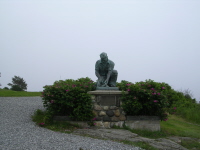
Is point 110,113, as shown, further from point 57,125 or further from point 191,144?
point 191,144

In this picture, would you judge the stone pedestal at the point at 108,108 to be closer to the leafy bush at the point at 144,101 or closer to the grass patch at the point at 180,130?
the leafy bush at the point at 144,101

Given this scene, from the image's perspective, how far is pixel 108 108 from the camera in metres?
6.89

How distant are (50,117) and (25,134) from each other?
143cm

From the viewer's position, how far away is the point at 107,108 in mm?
6887

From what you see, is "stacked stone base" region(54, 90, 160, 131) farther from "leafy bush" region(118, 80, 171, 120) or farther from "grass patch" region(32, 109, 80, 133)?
"grass patch" region(32, 109, 80, 133)

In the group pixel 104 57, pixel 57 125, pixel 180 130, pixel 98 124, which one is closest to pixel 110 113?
pixel 98 124

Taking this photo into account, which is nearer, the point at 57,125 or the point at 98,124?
the point at 57,125

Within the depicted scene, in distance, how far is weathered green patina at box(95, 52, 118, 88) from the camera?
24.2ft

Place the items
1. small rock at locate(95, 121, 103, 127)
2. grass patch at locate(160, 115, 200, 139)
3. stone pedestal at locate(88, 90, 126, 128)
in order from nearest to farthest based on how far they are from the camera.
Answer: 1. small rock at locate(95, 121, 103, 127)
2. stone pedestal at locate(88, 90, 126, 128)
3. grass patch at locate(160, 115, 200, 139)

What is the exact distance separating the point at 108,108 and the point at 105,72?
136 centimetres

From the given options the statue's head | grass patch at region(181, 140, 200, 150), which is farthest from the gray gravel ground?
the statue's head

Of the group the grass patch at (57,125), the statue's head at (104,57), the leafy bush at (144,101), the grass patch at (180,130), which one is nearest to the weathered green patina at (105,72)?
the statue's head at (104,57)

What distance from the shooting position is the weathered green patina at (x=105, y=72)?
7.38 meters

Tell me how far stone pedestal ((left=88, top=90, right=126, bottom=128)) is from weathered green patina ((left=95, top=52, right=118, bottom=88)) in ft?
1.77
